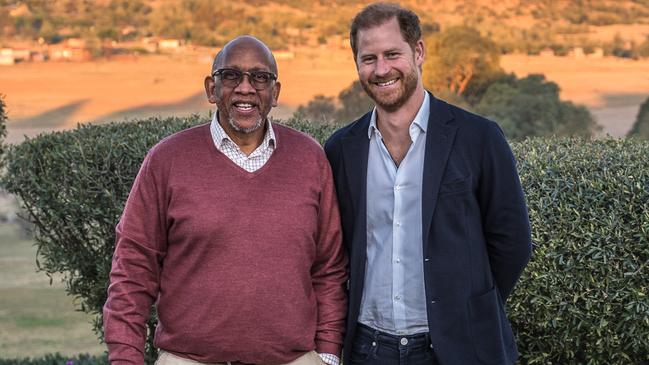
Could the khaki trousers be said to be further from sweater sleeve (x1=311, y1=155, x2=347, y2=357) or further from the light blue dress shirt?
the light blue dress shirt

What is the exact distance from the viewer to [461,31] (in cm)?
1390

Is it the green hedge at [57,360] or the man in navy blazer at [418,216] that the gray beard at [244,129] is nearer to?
the man in navy blazer at [418,216]

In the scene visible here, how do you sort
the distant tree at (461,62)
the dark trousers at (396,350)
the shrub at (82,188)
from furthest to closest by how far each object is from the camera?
the distant tree at (461,62) < the shrub at (82,188) < the dark trousers at (396,350)

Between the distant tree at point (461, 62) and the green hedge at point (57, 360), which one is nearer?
the green hedge at point (57, 360)

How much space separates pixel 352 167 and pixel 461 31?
10548mm

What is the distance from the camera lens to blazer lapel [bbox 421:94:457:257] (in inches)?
138

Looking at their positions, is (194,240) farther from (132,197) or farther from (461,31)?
(461,31)

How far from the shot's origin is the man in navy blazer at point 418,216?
3.53m

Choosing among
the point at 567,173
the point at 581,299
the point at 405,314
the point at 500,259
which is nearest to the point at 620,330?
the point at 581,299

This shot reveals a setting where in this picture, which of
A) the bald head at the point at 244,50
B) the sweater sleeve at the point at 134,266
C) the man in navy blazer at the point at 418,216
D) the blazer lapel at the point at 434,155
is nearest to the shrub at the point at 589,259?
the man in navy blazer at the point at 418,216

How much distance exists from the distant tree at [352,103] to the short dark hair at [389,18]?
9.62 metres

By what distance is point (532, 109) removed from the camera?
13469 mm

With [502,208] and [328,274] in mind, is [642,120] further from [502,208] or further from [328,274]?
[328,274]

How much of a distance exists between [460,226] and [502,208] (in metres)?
0.17
